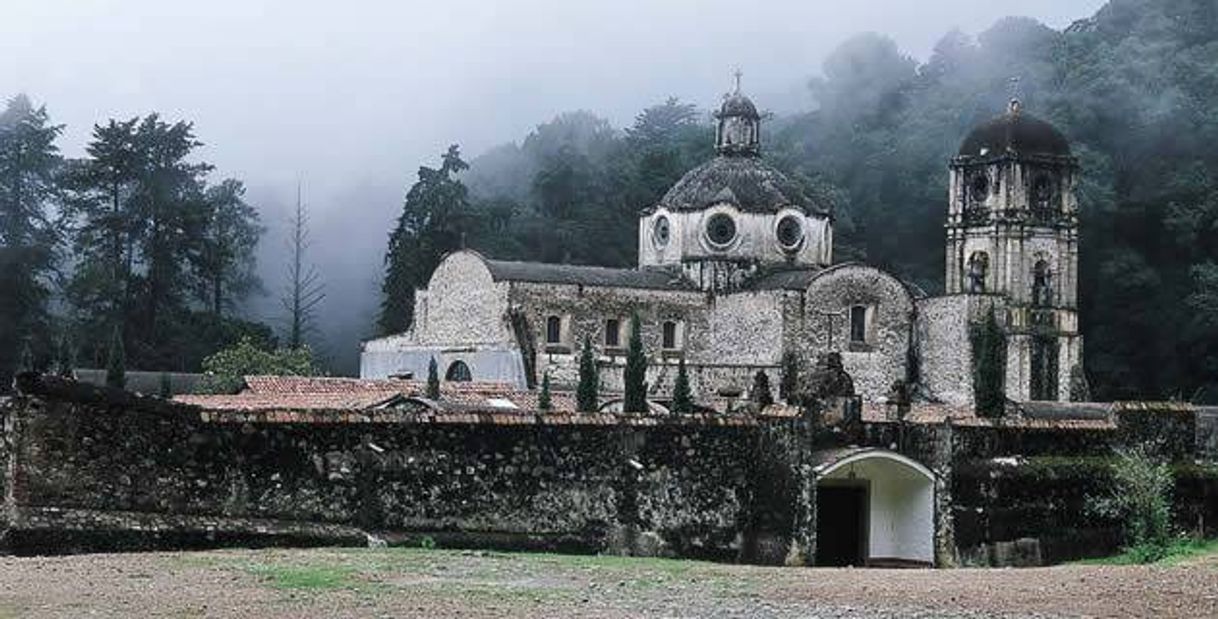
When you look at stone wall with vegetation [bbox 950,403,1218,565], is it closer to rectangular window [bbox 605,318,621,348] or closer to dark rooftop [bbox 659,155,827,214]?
rectangular window [bbox 605,318,621,348]

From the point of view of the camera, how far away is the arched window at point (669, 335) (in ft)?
198

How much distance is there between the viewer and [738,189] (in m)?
62.2

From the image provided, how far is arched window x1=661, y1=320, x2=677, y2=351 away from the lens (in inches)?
2377

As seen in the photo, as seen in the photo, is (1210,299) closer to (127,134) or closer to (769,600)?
(127,134)

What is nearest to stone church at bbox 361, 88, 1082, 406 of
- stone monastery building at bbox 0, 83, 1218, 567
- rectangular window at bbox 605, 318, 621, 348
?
rectangular window at bbox 605, 318, 621, 348

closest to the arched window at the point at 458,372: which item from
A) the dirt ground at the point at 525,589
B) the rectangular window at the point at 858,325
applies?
the rectangular window at the point at 858,325

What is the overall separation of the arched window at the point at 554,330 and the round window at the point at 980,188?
47.5 ft

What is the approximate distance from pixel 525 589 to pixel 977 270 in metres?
50.6

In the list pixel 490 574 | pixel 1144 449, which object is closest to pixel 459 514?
pixel 490 574

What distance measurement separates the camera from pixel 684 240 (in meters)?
62.3

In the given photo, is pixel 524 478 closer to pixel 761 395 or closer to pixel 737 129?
pixel 761 395

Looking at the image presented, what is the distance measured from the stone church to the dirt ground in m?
40.5

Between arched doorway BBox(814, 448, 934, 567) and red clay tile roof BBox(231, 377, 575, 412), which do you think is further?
red clay tile roof BBox(231, 377, 575, 412)

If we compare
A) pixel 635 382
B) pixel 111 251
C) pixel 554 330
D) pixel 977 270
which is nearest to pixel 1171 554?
pixel 635 382
